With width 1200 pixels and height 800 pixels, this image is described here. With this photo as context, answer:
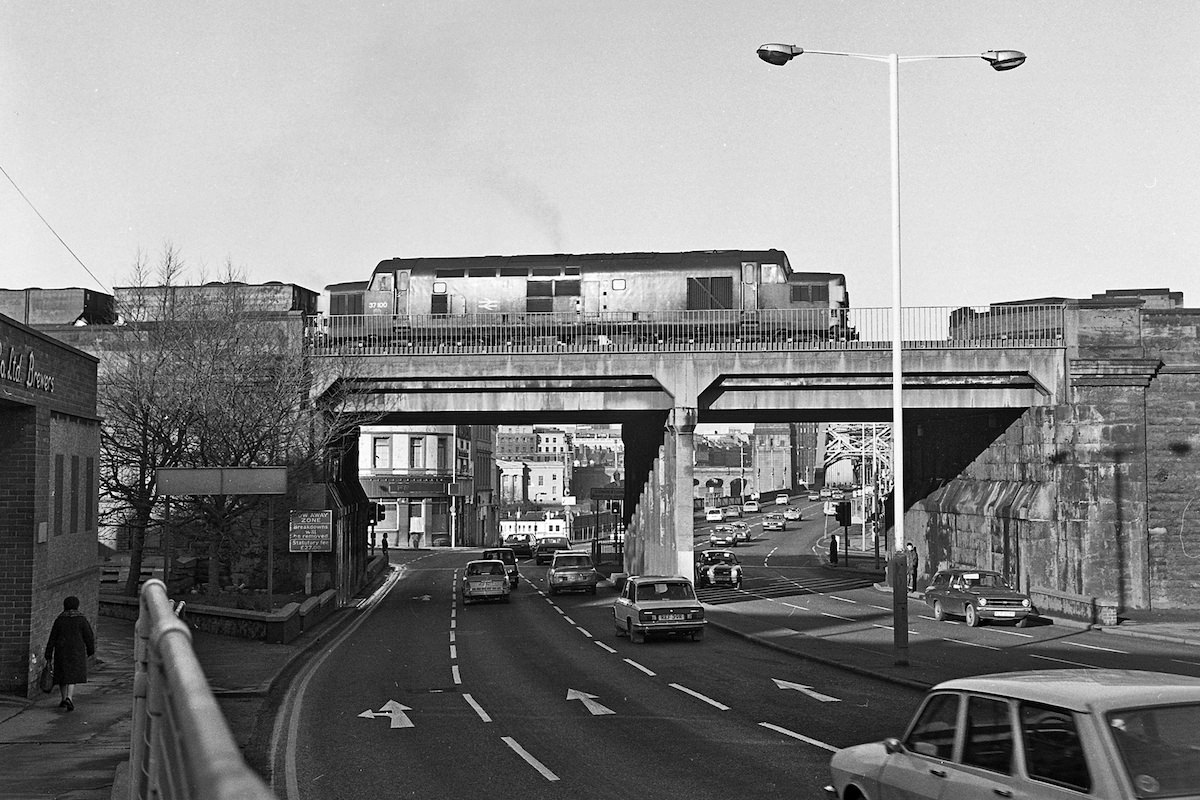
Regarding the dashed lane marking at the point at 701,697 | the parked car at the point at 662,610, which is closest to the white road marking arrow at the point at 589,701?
the dashed lane marking at the point at 701,697

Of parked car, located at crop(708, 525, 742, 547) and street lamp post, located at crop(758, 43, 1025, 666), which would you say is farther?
parked car, located at crop(708, 525, 742, 547)

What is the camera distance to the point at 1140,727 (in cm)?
629

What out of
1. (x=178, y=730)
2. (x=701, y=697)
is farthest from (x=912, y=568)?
(x=178, y=730)

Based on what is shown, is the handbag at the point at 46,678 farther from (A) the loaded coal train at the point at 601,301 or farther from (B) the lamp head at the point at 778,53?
(A) the loaded coal train at the point at 601,301

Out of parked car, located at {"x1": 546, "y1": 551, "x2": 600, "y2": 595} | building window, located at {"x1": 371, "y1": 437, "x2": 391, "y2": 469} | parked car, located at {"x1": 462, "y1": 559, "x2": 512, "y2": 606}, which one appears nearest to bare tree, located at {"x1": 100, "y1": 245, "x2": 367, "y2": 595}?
parked car, located at {"x1": 462, "y1": 559, "x2": 512, "y2": 606}

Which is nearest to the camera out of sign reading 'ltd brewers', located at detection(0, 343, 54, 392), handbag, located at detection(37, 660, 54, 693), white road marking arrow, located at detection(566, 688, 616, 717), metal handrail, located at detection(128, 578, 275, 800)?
metal handrail, located at detection(128, 578, 275, 800)

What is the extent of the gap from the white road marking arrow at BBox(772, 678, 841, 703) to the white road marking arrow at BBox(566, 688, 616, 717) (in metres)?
3.50

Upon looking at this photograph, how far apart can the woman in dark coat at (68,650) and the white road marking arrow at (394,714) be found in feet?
14.1

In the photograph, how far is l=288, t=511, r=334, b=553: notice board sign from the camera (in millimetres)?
34344

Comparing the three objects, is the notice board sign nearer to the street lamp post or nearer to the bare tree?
the bare tree

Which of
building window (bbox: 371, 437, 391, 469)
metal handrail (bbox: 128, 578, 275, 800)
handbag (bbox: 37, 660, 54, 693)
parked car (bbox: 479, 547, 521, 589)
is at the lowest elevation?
parked car (bbox: 479, 547, 521, 589)

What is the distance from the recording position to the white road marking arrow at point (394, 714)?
56.5 ft

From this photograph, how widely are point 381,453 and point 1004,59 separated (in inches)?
3444

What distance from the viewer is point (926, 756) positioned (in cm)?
768
